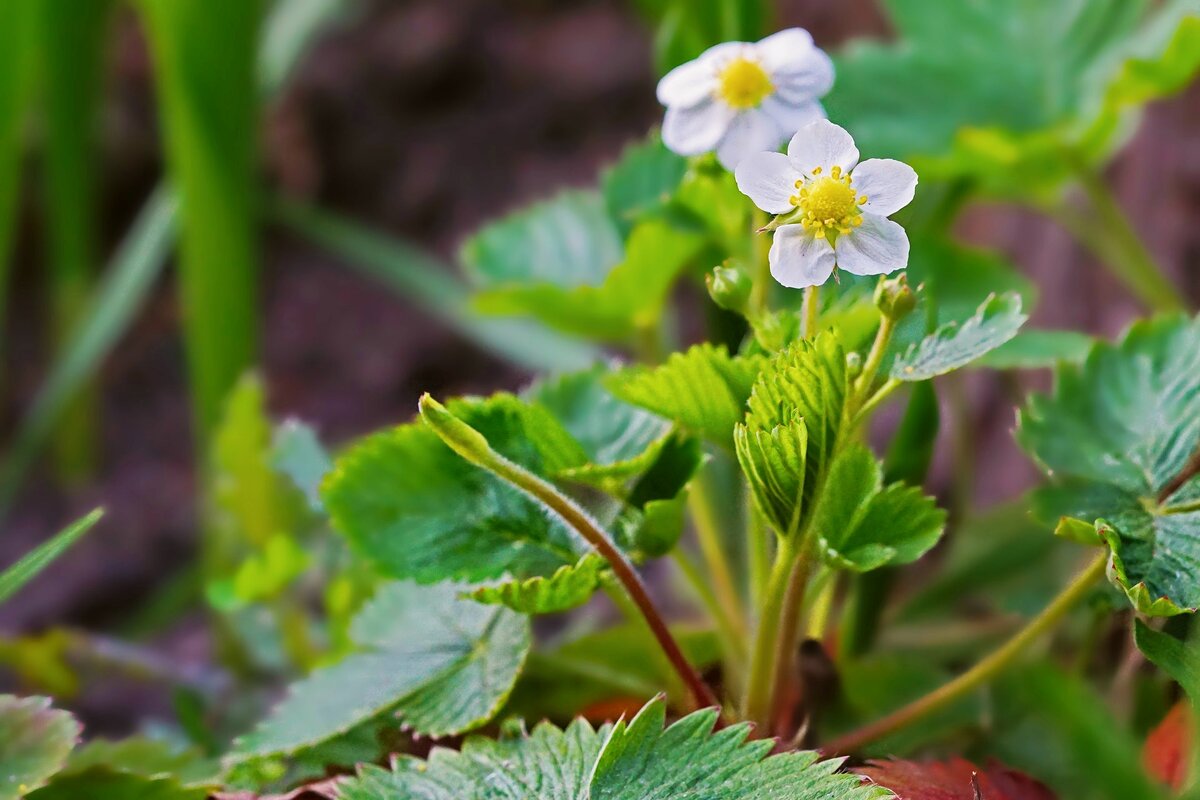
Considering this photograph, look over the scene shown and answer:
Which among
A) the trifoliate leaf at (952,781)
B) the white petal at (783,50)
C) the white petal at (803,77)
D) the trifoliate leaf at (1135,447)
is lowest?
the trifoliate leaf at (952,781)

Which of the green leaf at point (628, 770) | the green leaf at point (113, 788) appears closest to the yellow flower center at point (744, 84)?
the green leaf at point (628, 770)

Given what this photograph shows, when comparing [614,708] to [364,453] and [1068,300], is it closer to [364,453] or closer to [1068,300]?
[364,453]

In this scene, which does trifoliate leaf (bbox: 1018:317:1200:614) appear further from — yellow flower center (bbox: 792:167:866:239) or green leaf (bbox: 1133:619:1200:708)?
yellow flower center (bbox: 792:167:866:239)

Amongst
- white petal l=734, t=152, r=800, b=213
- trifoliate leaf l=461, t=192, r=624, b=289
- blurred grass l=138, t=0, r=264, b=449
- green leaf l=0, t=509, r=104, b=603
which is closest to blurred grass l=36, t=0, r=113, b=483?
blurred grass l=138, t=0, r=264, b=449

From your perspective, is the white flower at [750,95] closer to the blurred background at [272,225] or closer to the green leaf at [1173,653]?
the green leaf at [1173,653]

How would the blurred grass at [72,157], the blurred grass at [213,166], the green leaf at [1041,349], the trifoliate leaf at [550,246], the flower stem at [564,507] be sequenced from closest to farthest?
the flower stem at [564,507] < the green leaf at [1041,349] < the trifoliate leaf at [550,246] < the blurred grass at [213,166] < the blurred grass at [72,157]

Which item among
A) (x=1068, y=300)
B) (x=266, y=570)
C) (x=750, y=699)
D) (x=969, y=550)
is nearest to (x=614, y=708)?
(x=750, y=699)

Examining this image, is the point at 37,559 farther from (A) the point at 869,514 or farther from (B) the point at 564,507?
(A) the point at 869,514
